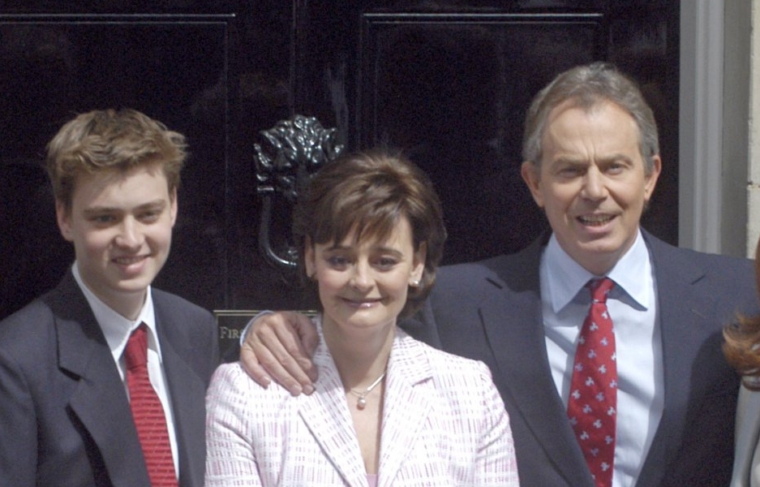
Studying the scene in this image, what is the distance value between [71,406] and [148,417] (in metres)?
0.19

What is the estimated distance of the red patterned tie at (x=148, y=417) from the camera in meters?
Answer: 2.91

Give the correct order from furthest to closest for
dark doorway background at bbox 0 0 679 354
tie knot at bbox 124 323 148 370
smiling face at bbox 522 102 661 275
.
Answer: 1. dark doorway background at bbox 0 0 679 354
2. smiling face at bbox 522 102 661 275
3. tie knot at bbox 124 323 148 370

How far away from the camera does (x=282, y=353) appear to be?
2904 millimetres

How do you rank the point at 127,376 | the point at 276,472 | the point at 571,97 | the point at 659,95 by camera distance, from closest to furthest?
1. the point at 276,472
2. the point at 127,376
3. the point at 571,97
4. the point at 659,95

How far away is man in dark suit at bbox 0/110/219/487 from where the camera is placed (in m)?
2.78

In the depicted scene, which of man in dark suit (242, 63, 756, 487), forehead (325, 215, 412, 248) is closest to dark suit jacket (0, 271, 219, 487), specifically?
man in dark suit (242, 63, 756, 487)

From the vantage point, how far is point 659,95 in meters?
3.85

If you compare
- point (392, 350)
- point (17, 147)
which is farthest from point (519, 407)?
point (17, 147)

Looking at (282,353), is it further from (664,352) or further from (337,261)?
(664,352)

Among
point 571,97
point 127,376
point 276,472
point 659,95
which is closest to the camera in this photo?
point 276,472

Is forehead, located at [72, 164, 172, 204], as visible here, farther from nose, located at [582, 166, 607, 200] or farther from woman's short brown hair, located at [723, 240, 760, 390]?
woman's short brown hair, located at [723, 240, 760, 390]

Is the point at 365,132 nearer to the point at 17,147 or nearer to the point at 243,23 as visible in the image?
the point at 243,23

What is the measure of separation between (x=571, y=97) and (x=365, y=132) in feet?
2.80

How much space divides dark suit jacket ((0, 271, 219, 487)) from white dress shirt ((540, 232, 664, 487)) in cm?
85
